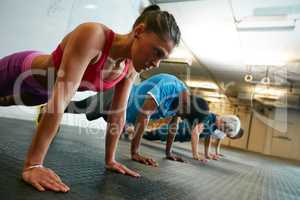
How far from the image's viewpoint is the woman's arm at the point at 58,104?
2.33 feet

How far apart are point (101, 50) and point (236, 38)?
12.6 feet

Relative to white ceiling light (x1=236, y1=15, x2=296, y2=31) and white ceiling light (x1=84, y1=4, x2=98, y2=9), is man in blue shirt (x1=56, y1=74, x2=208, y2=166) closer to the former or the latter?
white ceiling light (x1=84, y1=4, x2=98, y2=9)

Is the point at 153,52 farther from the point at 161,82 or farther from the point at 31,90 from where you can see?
the point at 161,82

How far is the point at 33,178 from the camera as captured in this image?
0.70 meters

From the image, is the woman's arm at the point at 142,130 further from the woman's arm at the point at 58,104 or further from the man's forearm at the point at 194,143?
the man's forearm at the point at 194,143

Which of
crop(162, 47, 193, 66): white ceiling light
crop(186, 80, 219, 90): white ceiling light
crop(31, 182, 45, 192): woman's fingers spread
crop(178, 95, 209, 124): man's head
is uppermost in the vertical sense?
crop(162, 47, 193, 66): white ceiling light

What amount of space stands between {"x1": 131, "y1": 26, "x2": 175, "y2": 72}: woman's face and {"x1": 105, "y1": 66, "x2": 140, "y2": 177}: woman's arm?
0.73 feet

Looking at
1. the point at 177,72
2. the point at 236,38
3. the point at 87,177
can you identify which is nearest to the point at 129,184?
the point at 87,177

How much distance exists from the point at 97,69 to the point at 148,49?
209mm

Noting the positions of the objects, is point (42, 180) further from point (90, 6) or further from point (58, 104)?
point (90, 6)

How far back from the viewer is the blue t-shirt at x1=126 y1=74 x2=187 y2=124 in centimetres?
189

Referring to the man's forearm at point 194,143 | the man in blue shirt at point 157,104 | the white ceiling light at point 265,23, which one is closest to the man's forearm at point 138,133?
the man in blue shirt at point 157,104

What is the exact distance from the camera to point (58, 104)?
773 mm

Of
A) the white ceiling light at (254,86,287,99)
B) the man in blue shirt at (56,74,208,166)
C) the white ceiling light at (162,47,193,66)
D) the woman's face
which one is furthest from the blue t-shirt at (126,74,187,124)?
the white ceiling light at (254,86,287,99)
